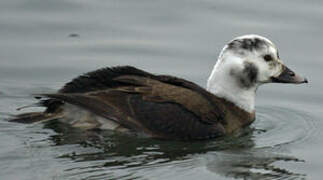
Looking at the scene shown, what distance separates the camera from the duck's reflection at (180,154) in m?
9.99

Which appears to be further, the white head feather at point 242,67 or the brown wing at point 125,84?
the white head feather at point 242,67

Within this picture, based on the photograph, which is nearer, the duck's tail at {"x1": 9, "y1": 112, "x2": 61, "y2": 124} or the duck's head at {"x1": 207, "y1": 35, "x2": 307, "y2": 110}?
the duck's tail at {"x1": 9, "y1": 112, "x2": 61, "y2": 124}

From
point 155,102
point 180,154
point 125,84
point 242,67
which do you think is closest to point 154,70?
point 242,67

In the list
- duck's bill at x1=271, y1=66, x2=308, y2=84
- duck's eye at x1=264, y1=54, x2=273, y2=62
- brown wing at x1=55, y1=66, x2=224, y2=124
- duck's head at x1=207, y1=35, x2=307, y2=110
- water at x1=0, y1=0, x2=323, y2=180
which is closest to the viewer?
water at x1=0, y1=0, x2=323, y2=180

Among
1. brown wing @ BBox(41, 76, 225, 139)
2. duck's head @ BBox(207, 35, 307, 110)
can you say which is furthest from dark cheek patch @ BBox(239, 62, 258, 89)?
brown wing @ BBox(41, 76, 225, 139)

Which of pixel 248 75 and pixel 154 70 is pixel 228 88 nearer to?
pixel 248 75

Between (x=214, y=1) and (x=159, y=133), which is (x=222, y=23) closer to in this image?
(x=214, y=1)

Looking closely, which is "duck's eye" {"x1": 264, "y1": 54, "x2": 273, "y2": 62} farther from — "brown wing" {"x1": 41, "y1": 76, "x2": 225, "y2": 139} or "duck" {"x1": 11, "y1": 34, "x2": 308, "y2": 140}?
"brown wing" {"x1": 41, "y1": 76, "x2": 225, "y2": 139}

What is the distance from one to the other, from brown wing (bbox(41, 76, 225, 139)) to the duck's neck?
2.04ft

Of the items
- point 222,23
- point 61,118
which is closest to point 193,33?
point 222,23

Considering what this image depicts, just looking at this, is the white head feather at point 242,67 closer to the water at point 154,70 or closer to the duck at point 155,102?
the duck at point 155,102

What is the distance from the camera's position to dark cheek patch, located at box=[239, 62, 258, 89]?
11.3 m

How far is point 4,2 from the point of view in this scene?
48.9 feet

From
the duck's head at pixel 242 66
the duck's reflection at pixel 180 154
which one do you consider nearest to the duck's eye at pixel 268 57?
the duck's head at pixel 242 66
